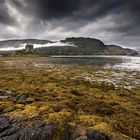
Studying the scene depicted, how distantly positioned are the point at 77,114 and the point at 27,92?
7.48 metres

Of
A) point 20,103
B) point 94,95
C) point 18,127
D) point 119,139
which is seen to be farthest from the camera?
point 94,95

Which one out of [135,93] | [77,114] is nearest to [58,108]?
[77,114]

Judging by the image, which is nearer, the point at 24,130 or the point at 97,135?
the point at 97,135

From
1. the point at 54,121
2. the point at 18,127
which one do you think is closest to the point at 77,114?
the point at 54,121

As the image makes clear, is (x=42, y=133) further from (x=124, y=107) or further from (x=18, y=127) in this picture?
(x=124, y=107)

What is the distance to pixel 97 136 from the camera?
985cm

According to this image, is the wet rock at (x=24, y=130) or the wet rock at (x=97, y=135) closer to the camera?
the wet rock at (x=24, y=130)

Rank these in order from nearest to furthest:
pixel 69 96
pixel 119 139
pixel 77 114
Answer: pixel 119 139
pixel 77 114
pixel 69 96

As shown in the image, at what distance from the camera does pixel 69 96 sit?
60.2 ft

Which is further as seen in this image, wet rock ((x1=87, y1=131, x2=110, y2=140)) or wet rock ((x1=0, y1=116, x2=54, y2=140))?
wet rock ((x1=87, y1=131, x2=110, y2=140))

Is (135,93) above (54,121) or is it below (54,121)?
below

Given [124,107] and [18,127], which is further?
[124,107]

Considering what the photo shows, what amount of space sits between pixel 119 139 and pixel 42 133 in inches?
159

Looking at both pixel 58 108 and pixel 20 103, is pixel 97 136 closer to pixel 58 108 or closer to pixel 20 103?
pixel 58 108
